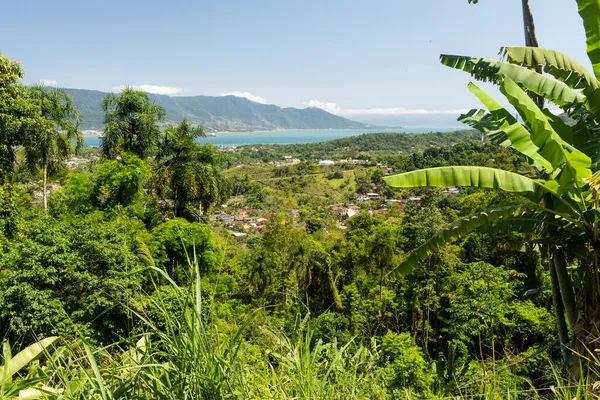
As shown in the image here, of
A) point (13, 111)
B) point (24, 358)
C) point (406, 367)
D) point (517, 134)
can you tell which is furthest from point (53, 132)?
point (517, 134)

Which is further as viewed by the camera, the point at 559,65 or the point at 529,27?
the point at 529,27

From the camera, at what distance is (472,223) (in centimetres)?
297

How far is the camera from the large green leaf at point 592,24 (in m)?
2.68

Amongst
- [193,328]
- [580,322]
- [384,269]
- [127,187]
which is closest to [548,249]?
[580,322]

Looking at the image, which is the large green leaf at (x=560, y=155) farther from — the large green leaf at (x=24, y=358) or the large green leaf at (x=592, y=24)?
the large green leaf at (x=24, y=358)

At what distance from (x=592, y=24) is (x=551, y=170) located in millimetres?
1254

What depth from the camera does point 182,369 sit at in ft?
3.52

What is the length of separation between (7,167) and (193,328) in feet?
30.0

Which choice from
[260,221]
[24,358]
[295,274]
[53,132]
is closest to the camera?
[24,358]

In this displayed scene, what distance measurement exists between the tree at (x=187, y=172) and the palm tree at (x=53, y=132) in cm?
332

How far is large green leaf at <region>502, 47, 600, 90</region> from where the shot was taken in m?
2.99

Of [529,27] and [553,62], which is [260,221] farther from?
[553,62]

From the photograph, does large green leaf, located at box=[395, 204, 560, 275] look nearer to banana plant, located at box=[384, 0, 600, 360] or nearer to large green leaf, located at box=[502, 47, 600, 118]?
banana plant, located at box=[384, 0, 600, 360]

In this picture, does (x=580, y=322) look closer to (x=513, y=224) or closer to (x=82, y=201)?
(x=513, y=224)
